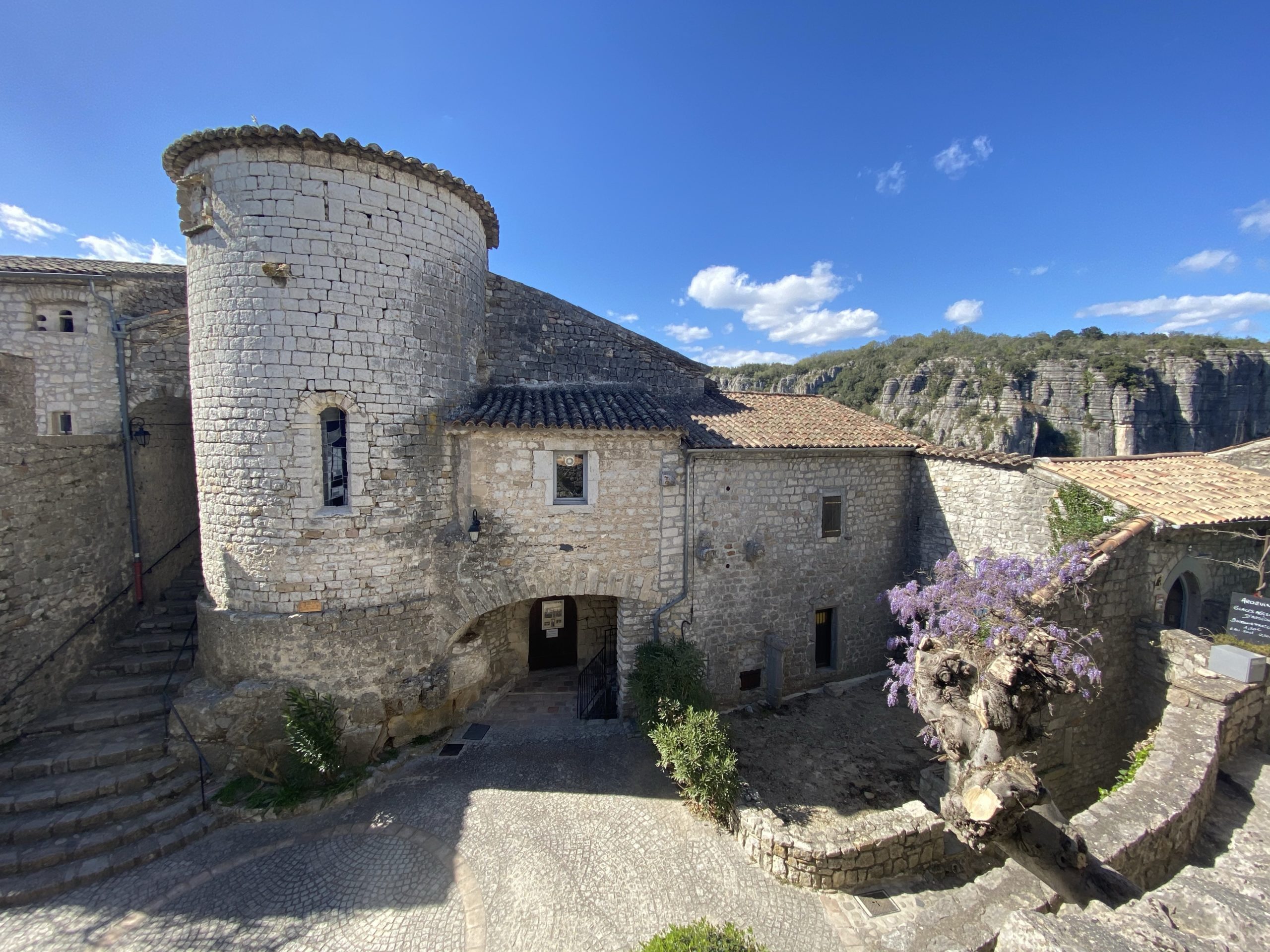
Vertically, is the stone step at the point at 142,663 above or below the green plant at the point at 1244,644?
below

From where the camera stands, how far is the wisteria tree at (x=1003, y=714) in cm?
520

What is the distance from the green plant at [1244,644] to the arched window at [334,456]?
13.6 meters

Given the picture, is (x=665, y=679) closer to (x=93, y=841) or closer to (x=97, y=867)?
(x=97, y=867)

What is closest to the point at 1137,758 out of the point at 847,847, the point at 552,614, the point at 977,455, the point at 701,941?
the point at 847,847

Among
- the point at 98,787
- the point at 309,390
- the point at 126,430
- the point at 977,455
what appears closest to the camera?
the point at 98,787

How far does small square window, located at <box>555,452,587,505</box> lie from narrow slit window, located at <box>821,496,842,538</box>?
18.2 feet

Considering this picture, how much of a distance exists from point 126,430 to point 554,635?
9273 millimetres

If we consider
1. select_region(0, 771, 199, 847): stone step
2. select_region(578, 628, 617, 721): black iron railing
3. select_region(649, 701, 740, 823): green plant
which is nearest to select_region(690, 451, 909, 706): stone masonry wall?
select_region(578, 628, 617, 721): black iron railing

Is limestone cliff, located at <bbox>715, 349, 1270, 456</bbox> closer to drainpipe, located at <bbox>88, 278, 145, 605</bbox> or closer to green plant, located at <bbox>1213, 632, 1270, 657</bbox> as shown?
green plant, located at <bbox>1213, 632, 1270, 657</bbox>

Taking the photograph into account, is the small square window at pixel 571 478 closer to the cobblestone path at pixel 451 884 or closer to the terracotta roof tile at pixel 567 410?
the terracotta roof tile at pixel 567 410

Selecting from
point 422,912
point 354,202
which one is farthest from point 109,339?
point 422,912

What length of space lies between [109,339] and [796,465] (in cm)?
1357

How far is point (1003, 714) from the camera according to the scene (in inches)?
218

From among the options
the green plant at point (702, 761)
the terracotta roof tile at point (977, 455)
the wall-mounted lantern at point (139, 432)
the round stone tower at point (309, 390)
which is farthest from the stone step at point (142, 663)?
the terracotta roof tile at point (977, 455)
